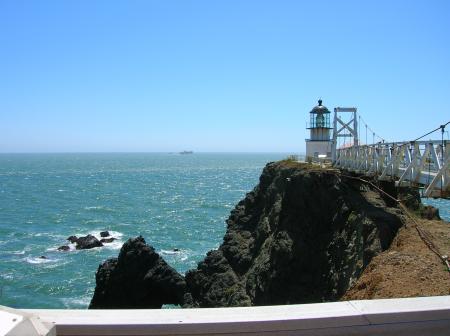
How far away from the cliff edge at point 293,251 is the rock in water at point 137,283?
55 millimetres

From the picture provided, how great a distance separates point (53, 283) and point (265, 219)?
46.3 ft

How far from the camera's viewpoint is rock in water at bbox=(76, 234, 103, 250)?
3956cm

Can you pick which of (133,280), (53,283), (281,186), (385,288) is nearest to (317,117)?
(281,186)

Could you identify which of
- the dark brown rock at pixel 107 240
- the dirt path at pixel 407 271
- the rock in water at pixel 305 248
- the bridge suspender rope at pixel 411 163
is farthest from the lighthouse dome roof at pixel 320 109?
the dirt path at pixel 407 271

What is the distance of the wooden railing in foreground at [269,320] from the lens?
2.51m

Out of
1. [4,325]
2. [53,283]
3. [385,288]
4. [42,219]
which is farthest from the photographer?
[42,219]

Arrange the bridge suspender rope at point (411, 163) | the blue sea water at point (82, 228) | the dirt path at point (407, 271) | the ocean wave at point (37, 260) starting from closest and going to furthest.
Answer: the dirt path at point (407, 271) < the bridge suspender rope at point (411, 163) < the blue sea water at point (82, 228) < the ocean wave at point (37, 260)

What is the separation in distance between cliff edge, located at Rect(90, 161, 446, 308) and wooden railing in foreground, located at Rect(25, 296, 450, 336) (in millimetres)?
9308

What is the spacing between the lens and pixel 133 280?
2588 centimetres

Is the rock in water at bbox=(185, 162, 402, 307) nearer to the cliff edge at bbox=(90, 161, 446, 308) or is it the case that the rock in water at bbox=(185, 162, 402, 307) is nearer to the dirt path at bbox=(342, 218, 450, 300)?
the cliff edge at bbox=(90, 161, 446, 308)

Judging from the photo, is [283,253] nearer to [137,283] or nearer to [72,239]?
[137,283]

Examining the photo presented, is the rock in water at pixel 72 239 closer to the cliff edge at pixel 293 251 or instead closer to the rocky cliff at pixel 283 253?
the cliff edge at pixel 293 251

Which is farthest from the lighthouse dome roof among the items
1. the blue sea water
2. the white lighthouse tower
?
the blue sea water

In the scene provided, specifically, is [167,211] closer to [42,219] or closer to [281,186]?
[42,219]
